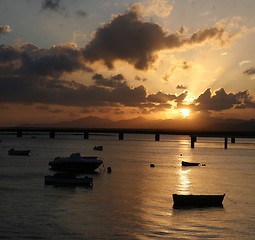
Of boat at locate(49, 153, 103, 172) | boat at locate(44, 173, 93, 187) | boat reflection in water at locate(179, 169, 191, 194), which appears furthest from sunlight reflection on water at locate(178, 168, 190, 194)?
boat at locate(49, 153, 103, 172)

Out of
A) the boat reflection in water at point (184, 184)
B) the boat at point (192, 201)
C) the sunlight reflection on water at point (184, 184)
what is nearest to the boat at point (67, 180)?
the sunlight reflection on water at point (184, 184)

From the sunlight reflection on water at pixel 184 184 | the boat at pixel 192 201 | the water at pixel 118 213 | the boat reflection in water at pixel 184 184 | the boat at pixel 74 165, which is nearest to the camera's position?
the water at pixel 118 213

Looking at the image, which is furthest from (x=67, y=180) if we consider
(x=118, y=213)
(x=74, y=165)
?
(x=74, y=165)

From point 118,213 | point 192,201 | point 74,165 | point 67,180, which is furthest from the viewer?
point 74,165

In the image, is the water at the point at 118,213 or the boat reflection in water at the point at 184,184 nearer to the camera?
the water at the point at 118,213

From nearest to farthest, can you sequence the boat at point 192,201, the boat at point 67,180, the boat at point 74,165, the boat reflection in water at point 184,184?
the boat at point 192,201 → the boat at point 67,180 → the boat reflection in water at point 184,184 → the boat at point 74,165

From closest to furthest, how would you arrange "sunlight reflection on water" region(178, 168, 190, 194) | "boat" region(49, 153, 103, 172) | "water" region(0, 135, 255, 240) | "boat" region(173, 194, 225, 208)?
1. "water" region(0, 135, 255, 240)
2. "boat" region(173, 194, 225, 208)
3. "sunlight reflection on water" region(178, 168, 190, 194)
4. "boat" region(49, 153, 103, 172)

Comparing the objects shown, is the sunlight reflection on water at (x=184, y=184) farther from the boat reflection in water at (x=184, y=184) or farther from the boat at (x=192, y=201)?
the boat at (x=192, y=201)

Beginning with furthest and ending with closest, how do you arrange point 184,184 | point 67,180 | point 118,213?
point 184,184
point 67,180
point 118,213

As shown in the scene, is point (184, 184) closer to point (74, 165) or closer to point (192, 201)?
point (192, 201)

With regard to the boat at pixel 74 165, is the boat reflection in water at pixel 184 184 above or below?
below

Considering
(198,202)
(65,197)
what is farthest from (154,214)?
(65,197)

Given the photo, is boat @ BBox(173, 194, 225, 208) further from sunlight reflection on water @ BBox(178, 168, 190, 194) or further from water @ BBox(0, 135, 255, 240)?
sunlight reflection on water @ BBox(178, 168, 190, 194)

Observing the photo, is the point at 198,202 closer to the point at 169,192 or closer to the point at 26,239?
the point at 169,192
